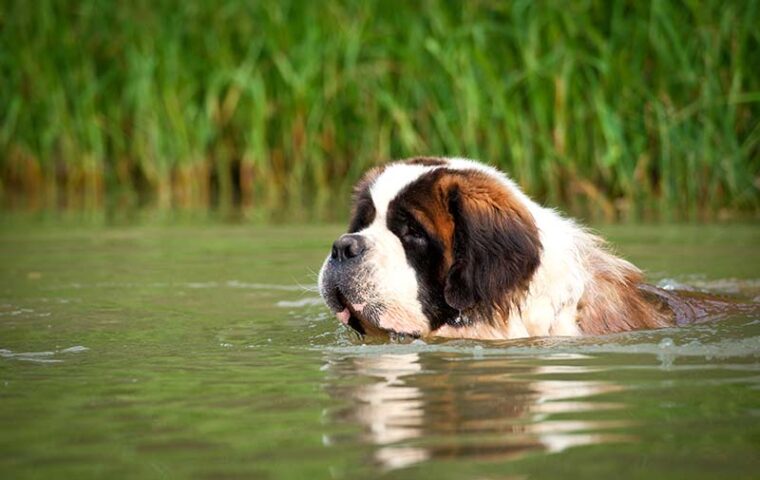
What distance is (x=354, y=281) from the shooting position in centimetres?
474

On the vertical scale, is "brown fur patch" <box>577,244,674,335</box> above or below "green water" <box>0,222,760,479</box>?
above

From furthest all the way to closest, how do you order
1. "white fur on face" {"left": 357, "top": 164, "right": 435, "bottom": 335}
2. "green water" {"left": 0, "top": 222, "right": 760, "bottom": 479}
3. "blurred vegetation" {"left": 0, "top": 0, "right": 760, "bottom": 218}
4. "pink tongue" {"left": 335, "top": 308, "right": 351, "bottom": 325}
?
"blurred vegetation" {"left": 0, "top": 0, "right": 760, "bottom": 218}
"pink tongue" {"left": 335, "top": 308, "right": 351, "bottom": 325}
"white fur on face" {"left": 357, "top": 164, "right": 435, "bottom": 335}
"green water" {"left": 0, "top": 222, "right": 760, "bottom": 479}

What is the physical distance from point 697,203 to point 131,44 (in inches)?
201

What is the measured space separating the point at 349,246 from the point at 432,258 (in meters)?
0.31

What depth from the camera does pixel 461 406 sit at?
3.56 meters

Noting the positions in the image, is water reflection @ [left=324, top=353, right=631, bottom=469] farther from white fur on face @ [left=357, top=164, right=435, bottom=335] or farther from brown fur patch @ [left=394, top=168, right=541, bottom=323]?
brown fur patch @ [left=394, top=168, right=541, bottom=323]

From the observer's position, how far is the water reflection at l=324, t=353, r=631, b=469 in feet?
10.1

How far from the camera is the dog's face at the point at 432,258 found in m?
4.74

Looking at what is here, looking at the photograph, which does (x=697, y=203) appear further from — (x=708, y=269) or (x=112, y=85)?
(x=112, y=85)

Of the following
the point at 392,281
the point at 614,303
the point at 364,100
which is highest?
the point at 364,100

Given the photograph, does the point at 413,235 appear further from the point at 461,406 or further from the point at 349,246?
the point at 461,406

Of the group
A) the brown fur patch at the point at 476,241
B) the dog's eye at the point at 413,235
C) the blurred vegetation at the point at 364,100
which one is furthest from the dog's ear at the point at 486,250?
the blurred vegetation at the point at 364,100

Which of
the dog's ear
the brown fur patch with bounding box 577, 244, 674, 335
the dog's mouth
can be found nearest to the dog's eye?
the dog's ear

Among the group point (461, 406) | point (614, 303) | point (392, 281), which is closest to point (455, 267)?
point (392, 281)
